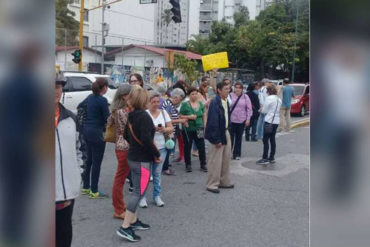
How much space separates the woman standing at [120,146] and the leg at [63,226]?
1.73 m

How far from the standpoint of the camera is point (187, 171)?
24.1ft

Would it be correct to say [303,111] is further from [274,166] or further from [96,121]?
[96,121]

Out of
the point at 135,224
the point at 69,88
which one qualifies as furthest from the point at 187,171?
the point at 69,88

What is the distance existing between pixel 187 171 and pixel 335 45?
246 inches

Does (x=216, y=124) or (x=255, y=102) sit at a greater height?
(x=255, y=102)

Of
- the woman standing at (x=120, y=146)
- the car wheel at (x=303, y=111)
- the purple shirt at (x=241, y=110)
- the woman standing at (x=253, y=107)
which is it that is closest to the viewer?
the woman standing at (x=120, y=146)

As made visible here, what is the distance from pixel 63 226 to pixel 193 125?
456cm

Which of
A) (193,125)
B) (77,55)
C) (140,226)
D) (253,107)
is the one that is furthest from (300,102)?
(140,226)

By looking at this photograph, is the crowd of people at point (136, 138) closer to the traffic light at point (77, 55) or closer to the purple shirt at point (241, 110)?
the purple shirt at point (241, 110)

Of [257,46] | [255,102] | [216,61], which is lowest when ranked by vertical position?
[255,102]

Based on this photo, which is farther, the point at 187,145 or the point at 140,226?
the point at 187,145

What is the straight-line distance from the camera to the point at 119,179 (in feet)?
15.4

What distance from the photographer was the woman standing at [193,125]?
725cm

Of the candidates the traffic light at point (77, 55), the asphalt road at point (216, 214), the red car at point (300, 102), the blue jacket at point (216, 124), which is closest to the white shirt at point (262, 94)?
the asphalt road at point (216, 214)
